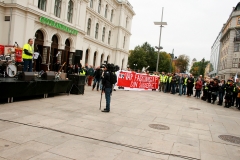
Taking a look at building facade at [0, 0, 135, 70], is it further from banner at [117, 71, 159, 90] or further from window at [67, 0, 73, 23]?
banner at [117, 71, 159, 90]

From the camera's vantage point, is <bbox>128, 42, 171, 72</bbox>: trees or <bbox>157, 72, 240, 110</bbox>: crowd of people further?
<bbox>128, 42, 171, 72</bbox>: trees

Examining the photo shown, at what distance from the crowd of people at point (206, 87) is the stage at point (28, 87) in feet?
36.5

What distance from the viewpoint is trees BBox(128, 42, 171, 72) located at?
2997 inches

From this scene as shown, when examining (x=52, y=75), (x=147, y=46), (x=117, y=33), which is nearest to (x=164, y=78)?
(x=52, y=75)

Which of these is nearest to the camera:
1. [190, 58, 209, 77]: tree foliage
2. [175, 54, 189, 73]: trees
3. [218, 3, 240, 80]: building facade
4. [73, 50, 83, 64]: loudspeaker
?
[73, 50, 83, 64]: loudspeaker

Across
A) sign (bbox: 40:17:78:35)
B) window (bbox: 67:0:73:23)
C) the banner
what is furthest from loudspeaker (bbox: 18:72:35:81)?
window (bbox: 67:0:73:23)

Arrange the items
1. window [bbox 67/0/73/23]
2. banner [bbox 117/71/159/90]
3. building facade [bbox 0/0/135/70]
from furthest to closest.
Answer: window [bbox 67/0/73/23], building facade [bbox 0/0/135/70], banner [bbox 117/71/159/90]

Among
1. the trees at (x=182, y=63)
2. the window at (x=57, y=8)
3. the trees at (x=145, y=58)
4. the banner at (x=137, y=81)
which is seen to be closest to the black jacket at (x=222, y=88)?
the banner at (x=137, y=81)

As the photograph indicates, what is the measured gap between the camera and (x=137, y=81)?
20812 mm

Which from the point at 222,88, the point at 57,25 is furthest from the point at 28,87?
the point at 57,25

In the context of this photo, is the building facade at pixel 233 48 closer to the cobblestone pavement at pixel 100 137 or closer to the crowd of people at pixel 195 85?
the crowd of people at pixel 195 85

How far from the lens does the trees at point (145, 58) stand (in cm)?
7612

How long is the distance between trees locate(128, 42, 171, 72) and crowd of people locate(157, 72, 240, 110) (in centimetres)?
5368

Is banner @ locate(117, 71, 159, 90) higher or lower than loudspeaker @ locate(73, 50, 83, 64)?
lower
